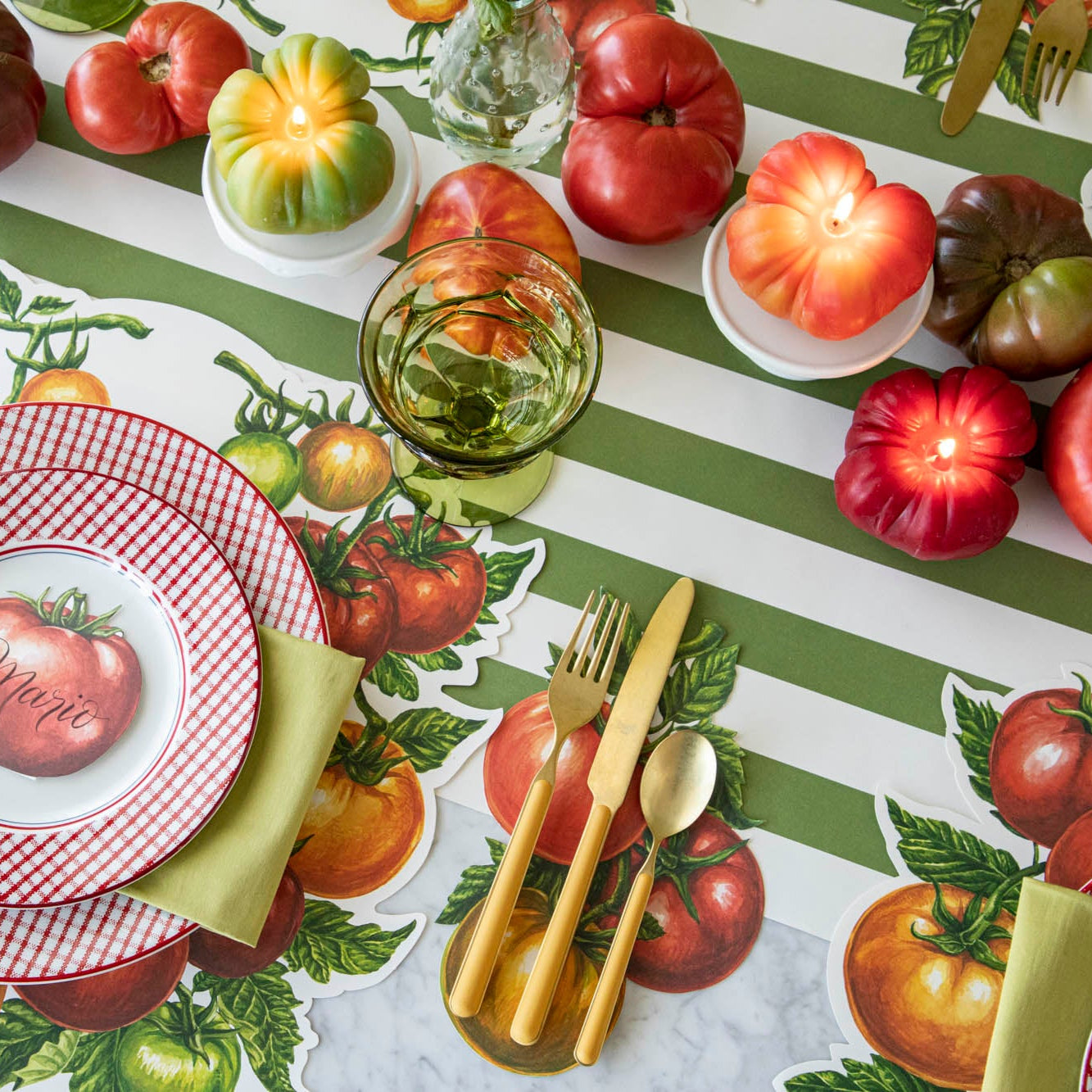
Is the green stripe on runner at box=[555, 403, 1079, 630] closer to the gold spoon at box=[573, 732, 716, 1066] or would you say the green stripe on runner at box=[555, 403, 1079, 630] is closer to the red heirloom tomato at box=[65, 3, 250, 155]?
the gold spoon at box=[573, 732, 716, 1066]

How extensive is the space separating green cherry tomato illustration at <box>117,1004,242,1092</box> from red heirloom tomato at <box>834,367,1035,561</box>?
0.68 m

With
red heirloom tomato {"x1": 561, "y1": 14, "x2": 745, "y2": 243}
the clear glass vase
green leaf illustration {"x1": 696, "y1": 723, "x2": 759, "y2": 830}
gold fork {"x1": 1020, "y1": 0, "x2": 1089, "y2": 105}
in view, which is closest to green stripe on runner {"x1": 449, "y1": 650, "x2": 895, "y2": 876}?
green leaf illustration {"x1": 696, "y1": 723, "x2": 759, "y2": 830}

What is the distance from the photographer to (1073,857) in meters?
0.82

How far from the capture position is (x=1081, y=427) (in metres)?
0.80

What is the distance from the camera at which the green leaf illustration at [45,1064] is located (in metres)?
0.80

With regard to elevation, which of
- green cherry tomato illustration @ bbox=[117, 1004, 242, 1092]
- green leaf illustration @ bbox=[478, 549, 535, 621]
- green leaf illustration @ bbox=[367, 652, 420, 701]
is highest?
green leaf illustration @ bbox=[478, 549, 535, 621]

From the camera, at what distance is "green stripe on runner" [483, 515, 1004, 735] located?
0.85 m

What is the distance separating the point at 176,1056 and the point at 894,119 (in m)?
1.04

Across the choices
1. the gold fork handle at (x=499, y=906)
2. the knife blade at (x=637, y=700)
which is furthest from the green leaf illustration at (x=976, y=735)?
the gold fork handle at (x=499, y=906)

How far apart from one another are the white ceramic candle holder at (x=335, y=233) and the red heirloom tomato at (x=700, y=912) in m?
0.57

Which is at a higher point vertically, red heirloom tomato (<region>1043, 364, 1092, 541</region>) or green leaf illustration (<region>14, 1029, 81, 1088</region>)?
red heirloom tomato (<region>1043, 364, 1092, 541</region>)

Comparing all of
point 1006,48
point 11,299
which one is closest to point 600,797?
point 11,299

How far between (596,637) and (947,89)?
24.2 inches

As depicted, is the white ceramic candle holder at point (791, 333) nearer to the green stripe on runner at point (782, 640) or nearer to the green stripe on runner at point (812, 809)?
the green stripe on runner at point (782, 640)
